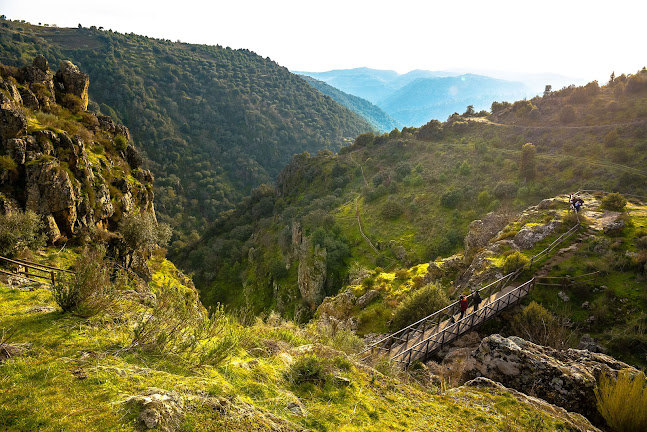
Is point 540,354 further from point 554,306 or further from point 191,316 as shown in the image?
point 191,316

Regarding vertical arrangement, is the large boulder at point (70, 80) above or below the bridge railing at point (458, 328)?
above

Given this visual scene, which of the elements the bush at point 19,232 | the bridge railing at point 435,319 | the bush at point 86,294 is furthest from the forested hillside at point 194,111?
the bush at point 86,294

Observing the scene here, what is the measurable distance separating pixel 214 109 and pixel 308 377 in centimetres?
12360

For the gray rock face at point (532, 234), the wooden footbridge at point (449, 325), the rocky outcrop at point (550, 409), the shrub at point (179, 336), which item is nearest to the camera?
the shrub at point (179, 336)

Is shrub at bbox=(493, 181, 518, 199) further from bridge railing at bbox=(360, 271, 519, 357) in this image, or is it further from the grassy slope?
the grassy slope

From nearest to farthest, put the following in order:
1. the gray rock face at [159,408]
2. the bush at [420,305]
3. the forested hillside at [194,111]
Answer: the gray rock face at [159,408]
the bush at [420,305]
the forested hillside at [194,111]

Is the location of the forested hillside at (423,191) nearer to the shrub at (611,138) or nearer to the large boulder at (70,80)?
the shrub at (611,138)

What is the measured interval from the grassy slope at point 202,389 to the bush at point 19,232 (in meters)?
5.46

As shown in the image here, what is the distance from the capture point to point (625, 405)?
581 cm

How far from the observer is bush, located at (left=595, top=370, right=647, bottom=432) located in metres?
5.62

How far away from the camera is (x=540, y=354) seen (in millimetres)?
7996

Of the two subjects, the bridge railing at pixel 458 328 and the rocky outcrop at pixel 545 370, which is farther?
the bridge railing at pixel 458 328

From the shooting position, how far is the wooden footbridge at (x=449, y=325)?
33.3ft

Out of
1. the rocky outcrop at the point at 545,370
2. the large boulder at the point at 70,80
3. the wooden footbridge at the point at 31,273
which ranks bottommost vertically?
the rocky outcrop at the point at 545,370
